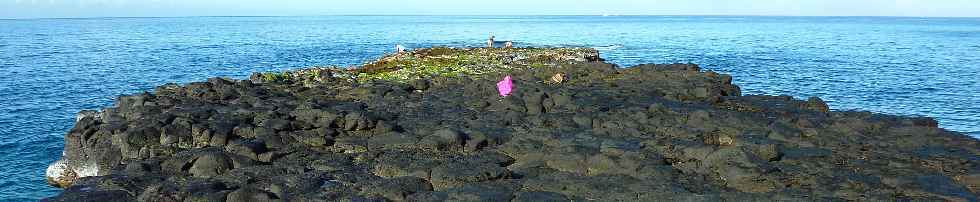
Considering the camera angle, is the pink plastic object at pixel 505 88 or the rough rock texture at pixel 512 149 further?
the pink plastic object at pixel 505 88

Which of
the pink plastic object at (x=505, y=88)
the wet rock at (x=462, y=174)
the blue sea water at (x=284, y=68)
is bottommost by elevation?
the blue sea water at (x=284, y=68)

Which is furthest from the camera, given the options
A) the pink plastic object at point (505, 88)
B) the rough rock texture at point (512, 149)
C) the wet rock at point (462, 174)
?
the pink plastic object at point (505, 88)

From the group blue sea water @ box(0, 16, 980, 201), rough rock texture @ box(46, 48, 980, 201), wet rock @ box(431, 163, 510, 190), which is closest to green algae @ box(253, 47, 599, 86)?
rough rock texture @ box(46, 48, 980, 201)

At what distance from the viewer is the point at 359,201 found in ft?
48.1

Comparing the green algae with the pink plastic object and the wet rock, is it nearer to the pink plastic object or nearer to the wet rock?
the pink plastic object

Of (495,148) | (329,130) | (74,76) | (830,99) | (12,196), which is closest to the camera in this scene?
(495,148)

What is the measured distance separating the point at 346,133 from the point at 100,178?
691 centimetres

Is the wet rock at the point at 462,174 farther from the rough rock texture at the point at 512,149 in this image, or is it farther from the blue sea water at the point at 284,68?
the blue sea water at the point at 284,68

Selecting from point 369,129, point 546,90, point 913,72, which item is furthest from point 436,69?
point 913,72

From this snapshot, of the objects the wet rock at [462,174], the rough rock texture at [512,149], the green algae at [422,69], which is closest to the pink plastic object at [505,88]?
the rough rock texture at [512,149]

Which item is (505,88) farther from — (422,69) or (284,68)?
(284,68)

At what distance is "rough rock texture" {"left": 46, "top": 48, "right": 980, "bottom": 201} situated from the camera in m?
15.4

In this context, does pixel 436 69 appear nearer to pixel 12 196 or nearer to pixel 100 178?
pixel 12 196

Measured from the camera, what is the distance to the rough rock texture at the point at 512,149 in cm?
1545
